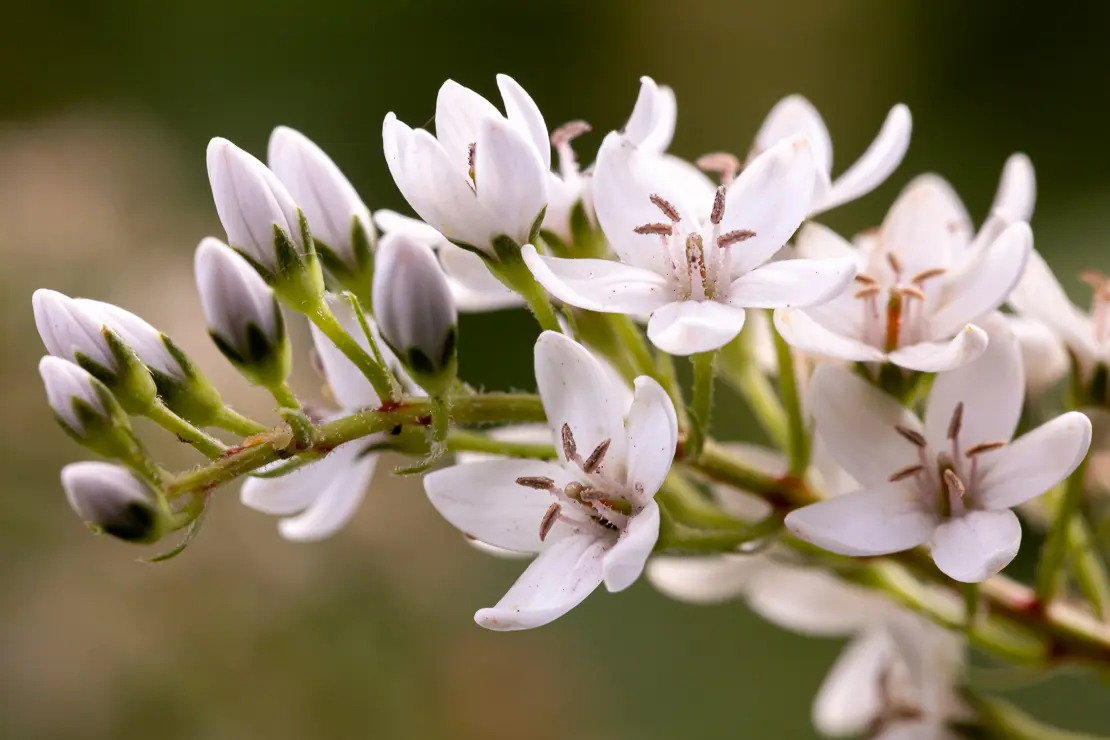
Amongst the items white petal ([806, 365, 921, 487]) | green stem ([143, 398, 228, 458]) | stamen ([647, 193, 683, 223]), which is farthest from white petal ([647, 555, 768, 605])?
green stem ([143, 398, 228, 458])

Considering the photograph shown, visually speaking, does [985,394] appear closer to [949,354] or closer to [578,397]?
[949,354]

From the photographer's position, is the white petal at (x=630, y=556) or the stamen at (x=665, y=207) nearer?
the white petal at (x=630, y=556)

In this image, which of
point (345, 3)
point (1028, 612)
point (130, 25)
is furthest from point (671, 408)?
point (130, 25)

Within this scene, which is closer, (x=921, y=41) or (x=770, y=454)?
(x=770, y=454)

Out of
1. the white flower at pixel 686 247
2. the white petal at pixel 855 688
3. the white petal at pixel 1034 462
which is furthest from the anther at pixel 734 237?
the white petal at pixel 855 688

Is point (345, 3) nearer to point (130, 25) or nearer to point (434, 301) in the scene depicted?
point (130, 25)

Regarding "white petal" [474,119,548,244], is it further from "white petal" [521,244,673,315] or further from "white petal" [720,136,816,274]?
"white petal" [720,136,816,274]

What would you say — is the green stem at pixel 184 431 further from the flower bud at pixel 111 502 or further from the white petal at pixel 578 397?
the white petal at pixel 578 397
